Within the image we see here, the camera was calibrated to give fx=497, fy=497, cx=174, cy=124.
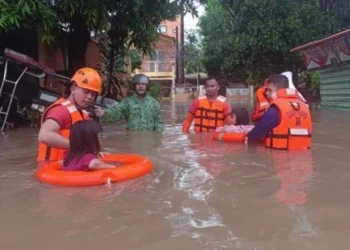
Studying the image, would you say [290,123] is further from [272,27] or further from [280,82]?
[272,27]

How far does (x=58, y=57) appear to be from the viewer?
1479 centimetres

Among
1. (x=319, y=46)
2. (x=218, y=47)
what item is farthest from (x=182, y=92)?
(x=319, y=46)

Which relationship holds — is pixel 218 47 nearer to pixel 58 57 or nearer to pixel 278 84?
pixel 58 57

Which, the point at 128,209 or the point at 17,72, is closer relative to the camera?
the point at 128,209

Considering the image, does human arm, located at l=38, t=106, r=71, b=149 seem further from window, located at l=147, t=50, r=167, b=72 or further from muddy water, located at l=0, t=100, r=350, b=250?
window, located at l=147, t=50, r=167, b=72

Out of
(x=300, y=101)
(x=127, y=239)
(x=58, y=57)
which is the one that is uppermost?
(x=58, y=57)

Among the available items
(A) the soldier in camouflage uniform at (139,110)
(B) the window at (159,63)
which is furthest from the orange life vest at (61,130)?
(B) the window at (159,63)

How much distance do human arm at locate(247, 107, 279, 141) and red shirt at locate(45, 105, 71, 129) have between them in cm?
255

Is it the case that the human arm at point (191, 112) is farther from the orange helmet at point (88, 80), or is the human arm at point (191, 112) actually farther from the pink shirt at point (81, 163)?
the pink shirt at point (81, 163)

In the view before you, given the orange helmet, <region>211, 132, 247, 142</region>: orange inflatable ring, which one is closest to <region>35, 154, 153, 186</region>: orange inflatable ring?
the orange helmet

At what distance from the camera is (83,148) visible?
418cm

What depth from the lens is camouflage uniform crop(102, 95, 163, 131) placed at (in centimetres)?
743

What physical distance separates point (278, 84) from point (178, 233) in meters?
3.64

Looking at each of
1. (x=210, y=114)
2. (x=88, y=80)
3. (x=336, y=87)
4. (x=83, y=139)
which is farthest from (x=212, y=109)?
(x=336, y=87)
